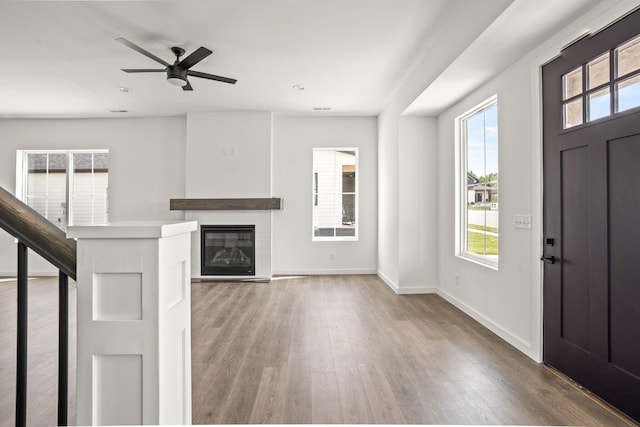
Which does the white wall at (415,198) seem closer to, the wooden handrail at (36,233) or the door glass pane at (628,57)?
the door glass pane at (628,57)

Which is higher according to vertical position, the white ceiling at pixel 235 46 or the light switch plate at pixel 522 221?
the white ceiling at pixel 235 46

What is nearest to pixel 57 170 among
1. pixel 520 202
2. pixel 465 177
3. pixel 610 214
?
pixel 465 177

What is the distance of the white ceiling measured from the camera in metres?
2.88

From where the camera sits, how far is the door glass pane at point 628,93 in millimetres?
1906

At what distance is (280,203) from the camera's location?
5895 mm

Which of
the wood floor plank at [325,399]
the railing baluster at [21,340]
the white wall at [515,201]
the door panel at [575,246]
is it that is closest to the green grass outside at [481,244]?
the white wall at [515,201]

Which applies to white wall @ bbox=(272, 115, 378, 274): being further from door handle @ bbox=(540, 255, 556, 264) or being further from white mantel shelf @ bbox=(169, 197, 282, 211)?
door handle @ bbox=(540, 255, 556, 264)

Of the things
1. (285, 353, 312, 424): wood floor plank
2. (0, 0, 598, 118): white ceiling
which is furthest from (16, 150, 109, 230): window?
(285, 353, 312, 424): wood floor plank

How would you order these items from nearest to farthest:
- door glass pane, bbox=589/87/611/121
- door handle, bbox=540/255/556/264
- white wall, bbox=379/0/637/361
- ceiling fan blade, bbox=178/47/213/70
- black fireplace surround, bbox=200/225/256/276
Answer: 1. door glass pane, bbox=589/87/611/121
2. door handle, bbox=540/255/556/264
3. white wall, bbox=379/0/637/361
4. ceiling fan blade, bbox=178/47/213/70
5. black fireplace surround, bbox=200/225/256/276

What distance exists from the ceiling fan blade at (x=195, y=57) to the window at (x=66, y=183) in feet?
12.2

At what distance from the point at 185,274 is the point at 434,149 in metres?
4.40

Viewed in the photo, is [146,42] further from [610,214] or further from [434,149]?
[610,214]

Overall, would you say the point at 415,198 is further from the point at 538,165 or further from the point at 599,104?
the point at 599,104

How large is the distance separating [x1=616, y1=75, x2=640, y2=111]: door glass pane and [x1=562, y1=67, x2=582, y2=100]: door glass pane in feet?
1.02
